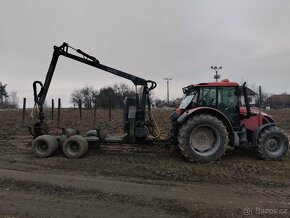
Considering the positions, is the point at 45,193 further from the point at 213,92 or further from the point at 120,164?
the point at 213,92

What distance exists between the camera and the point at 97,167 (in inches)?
377

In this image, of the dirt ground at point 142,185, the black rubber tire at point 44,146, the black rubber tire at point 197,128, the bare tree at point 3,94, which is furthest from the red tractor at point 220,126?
the bare tree at point 3,94

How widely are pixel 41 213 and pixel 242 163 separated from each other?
576cm

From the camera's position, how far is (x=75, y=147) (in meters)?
11.2

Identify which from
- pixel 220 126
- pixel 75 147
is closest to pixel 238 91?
pixel 220 126

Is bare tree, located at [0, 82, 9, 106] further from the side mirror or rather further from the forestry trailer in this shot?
the side mirror

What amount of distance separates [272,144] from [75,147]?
5.86m

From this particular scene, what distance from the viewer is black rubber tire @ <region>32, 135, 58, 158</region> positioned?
11117mm

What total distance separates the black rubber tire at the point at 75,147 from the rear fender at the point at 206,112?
299 cm

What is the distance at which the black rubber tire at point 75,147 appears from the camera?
35.9 feet

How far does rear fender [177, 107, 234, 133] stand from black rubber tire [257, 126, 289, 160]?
3.03 ft

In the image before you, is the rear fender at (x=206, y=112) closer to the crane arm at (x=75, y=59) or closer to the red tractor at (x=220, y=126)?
the red tractor at (x=220, y=126)

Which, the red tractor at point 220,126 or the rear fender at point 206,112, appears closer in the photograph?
the red tractor at point 220,126

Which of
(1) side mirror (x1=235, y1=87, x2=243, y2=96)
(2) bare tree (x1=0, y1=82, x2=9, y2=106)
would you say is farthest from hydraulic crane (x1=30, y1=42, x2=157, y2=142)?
(2) bare tree (x1=0, y1=82, x2=9, y2=106)
